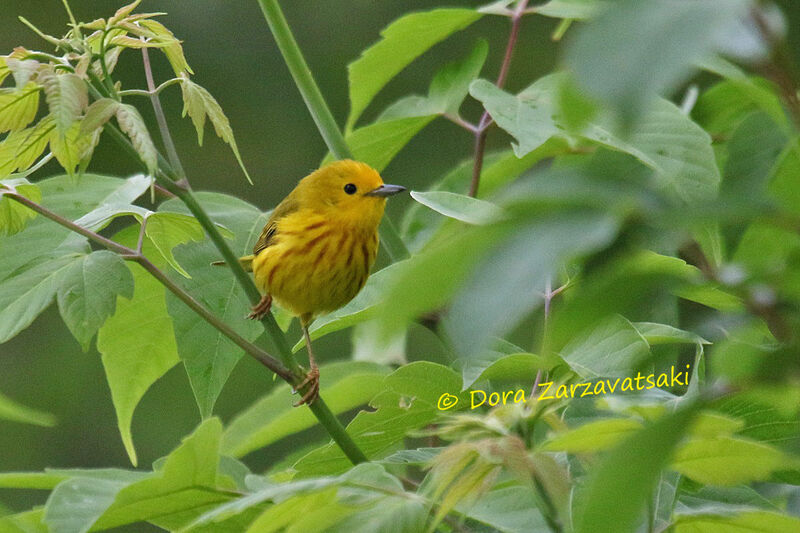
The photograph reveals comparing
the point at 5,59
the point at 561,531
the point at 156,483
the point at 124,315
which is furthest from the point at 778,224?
the point at 124,315

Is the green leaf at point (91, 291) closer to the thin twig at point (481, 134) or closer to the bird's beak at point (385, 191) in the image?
the thin twig at point (481, 134)

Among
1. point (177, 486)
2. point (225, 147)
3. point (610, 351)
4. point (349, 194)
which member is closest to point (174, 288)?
point (177, 486)

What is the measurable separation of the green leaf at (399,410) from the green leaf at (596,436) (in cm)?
41

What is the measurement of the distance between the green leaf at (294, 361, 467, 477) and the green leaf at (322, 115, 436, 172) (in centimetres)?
57

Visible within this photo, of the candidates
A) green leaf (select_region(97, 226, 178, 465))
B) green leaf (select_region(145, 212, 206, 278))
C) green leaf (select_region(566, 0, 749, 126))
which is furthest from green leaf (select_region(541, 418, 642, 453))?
green leaf (select_region(97, 226, 178, 465))

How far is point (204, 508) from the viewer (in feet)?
3.36

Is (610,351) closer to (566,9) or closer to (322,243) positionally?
(566,9)

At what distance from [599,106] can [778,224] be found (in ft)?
0.49

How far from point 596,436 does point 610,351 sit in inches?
16.6

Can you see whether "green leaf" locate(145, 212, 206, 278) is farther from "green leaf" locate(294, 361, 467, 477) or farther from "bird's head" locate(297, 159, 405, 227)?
"bird's head" locate(297, 159, 405, 227)

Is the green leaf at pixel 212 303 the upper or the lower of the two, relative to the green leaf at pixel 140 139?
lower

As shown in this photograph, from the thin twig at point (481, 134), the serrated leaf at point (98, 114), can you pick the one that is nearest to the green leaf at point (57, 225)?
the serrated leaf at point (98, 114)

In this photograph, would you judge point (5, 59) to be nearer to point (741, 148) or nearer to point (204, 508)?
point (204, 508)

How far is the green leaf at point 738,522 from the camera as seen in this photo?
2.71ft
